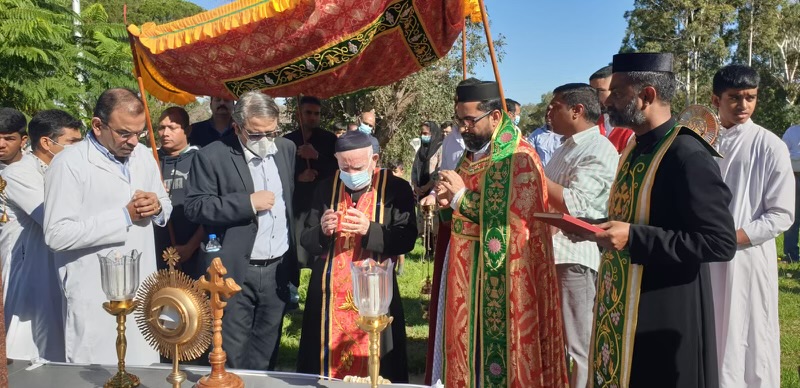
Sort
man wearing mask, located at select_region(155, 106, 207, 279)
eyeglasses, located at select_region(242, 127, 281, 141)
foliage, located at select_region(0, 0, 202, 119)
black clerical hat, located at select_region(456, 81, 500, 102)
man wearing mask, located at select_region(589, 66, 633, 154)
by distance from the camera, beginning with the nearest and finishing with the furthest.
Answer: black clerical hat, located at select_region(456, 81, 500, 102) < eyeglasses, located at select_region(242, 127, 281, 141) < man wearing mask, located at select_region(155, 106, 207, 279) < man wearing mask, located at select_region(589, 66, 633, 154) < foliage, located at select_region(0, 0, 202, 119)

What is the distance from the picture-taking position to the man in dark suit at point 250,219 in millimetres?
3740

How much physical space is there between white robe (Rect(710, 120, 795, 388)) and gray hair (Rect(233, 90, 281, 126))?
2809 millimetres

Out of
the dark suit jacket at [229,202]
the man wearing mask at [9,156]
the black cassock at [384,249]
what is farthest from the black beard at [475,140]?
the man wearing mask at [9,156]

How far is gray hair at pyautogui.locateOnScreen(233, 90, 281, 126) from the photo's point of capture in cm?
378

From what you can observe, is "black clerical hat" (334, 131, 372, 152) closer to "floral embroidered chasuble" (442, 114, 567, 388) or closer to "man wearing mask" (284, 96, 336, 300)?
"floral embroidered chasuble" (442, 114, 567, 388)

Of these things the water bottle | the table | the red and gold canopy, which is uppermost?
the red and gold canopy

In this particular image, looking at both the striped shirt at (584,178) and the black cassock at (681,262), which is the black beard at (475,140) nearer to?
the striped shirt at (584,178)

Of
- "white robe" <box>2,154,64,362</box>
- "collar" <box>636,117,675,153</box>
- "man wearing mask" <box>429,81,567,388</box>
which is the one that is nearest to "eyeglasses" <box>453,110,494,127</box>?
"man wearing mask" <box>429,81,567,388</box>

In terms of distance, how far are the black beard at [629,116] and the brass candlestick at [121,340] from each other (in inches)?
83.1

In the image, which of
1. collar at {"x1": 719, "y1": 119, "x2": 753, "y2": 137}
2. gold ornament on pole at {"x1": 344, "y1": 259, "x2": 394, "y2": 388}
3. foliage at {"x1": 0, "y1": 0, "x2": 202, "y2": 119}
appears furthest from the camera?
foliage at {"x1": 0, "y1": 0, "x2": 202, "y2": 119}

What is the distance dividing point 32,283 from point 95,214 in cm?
91

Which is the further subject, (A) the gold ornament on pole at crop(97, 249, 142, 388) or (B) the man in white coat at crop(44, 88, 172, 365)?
(B) the man in white coat at crop(44, 88, 172, 365)

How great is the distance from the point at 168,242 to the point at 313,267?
1278 mm

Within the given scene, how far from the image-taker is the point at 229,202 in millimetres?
3678
